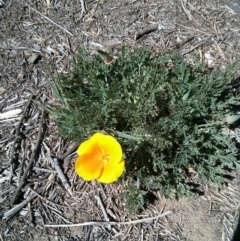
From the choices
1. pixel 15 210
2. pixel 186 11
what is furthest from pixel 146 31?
pixel 15 210

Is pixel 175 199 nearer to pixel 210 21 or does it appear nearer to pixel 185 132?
pixel 185 132

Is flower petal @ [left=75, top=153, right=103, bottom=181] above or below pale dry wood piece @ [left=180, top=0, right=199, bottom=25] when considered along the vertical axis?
below

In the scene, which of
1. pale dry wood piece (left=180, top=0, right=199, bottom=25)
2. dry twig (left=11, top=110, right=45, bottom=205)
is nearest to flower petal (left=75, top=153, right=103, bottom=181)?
dry twig (left=11, top=110, right=45, bottom=205)

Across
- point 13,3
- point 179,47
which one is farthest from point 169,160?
point 13,3

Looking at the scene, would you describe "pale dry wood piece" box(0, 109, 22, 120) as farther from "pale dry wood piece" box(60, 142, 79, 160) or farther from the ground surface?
"pale dry wood piece" box(60, 142, 79, 160)

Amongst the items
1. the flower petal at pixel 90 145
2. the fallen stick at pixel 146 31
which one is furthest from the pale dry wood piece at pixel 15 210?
the fallen stick at pixel 146 31

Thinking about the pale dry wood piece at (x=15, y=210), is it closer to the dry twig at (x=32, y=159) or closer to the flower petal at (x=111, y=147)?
the dry twig at (x=32, y=159)
